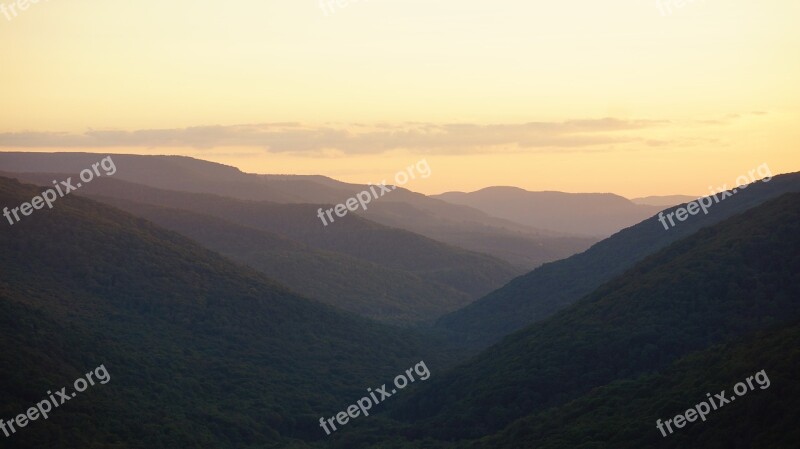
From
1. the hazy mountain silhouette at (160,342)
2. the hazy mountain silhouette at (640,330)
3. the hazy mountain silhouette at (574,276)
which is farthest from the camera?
the hazy mountain silhouette at (574,276)

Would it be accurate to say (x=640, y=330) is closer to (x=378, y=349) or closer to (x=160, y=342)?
(x=378, y=349)

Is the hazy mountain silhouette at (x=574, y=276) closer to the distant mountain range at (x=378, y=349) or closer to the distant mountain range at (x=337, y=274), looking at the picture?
the distant mountain range at (x=378, y=349)

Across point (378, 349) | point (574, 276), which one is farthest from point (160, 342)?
point (574, 276)

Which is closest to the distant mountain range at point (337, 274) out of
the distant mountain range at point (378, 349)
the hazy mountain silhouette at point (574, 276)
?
the hazy mountain silhouette at point (574, 276)

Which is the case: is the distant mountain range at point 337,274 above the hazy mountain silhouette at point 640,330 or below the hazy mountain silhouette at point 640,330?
above

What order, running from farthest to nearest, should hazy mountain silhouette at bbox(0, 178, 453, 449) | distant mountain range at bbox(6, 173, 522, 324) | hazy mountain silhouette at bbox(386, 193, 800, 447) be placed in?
distant mountain range at bbox(6, 173, 522, 324), hazy mountain silhouette at bbox(386, 193, 800, 447), hazy mountain silhouette at bbox(0, 178, 453, 449)

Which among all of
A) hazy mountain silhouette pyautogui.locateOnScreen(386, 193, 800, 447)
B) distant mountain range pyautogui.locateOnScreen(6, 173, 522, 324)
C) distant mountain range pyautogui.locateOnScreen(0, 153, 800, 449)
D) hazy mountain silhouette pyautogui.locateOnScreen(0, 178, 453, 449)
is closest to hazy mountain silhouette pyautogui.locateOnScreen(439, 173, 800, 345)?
distant mountain range pyautogui.locateOnScreen(0, 153, 800, 449)

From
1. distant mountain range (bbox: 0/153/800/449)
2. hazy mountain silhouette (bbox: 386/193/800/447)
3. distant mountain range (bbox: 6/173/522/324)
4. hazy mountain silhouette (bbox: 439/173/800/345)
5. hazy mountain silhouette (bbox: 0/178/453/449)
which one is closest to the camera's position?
distant mountain range (bbox: 0/153/800/449)

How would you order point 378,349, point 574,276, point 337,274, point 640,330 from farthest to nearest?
point 337,274
point 574,276
point 378,349
point 640,330

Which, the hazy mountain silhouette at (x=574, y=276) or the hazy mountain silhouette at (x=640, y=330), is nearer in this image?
the hazy mountain silhouette at (x=640, y=330)

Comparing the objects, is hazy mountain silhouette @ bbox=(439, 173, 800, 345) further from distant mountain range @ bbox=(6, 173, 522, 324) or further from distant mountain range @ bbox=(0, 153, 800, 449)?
distant mountain range @ bbox=(6, 173, 522, 324)

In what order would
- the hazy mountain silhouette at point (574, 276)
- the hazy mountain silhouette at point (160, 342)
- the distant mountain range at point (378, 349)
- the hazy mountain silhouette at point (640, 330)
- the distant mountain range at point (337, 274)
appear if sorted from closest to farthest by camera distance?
Answer: the distant mountain range at point (378, 349)
the hazy mountain silhouette at point (160, 342)
the hazy mountain silhouette at point (640, 330)
the hazy mountain silhouette at point (574, 276)
the distant mountain range at point (337, 274)
